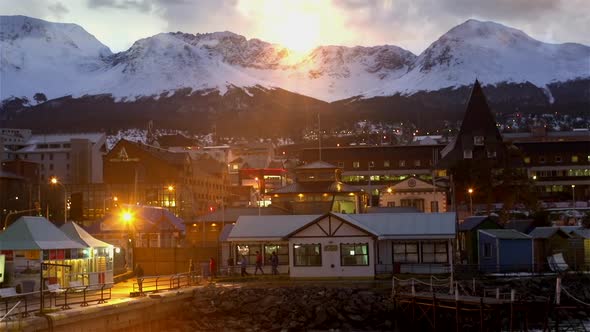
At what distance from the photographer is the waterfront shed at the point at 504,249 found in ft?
204

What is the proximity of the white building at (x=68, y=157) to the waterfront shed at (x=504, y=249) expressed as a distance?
8553 cm

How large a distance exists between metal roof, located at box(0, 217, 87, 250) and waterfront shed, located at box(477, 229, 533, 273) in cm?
3110

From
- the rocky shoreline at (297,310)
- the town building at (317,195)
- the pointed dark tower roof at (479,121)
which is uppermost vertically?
the pointed dark tower roof at (479,121)

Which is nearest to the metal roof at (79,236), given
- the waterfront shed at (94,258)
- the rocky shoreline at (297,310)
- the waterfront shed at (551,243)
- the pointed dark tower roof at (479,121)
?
the waterfront shed at (94,258)

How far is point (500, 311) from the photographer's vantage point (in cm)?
4344

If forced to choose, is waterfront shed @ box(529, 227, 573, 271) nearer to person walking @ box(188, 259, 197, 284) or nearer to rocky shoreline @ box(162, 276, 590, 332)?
rocky shoreline @ box(162, 276, 590, 332)

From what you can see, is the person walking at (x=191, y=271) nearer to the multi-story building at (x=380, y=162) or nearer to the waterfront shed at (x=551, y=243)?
the waterfront shed at (x=551, y=243)

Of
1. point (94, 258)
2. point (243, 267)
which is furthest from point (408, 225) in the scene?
point (94, 258)

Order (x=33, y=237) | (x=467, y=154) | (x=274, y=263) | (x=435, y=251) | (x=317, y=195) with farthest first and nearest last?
1. (x=467, y=154)
2. (x=317, y=195)
3. (x=274, y=263)
4. (x=435, y=251)
5. (x=33, y=237)

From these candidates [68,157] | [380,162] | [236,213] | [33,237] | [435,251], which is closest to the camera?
[33,237]

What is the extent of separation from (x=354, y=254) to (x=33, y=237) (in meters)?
22.1

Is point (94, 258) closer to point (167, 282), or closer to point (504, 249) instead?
point (167, 282)

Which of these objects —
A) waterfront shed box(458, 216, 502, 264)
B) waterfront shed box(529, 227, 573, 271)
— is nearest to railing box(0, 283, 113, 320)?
waterfront shed box(458, 216, 502, 264)

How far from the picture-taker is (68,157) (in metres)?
141
